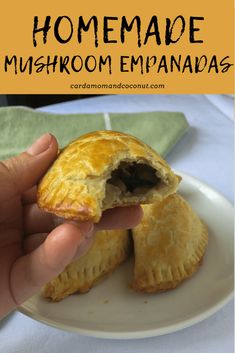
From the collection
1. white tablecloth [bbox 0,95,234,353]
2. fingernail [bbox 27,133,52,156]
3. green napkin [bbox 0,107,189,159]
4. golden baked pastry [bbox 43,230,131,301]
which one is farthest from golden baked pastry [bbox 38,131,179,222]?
green napkin [bbox 0,107,189,159]

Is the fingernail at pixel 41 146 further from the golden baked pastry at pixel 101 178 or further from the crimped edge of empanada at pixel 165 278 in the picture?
the crimped edge of empanada at pixel 165 278

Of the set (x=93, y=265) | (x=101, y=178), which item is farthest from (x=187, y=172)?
(x=101, y=178)

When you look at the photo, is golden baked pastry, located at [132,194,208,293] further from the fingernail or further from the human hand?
the fingernail

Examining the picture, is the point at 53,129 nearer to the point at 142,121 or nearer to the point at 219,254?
the point at 142,121

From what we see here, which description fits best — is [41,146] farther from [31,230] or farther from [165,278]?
[165,278]

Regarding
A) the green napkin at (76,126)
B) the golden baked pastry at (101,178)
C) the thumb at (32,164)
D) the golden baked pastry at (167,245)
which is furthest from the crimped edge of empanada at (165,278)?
the green napkin at (76,126)
